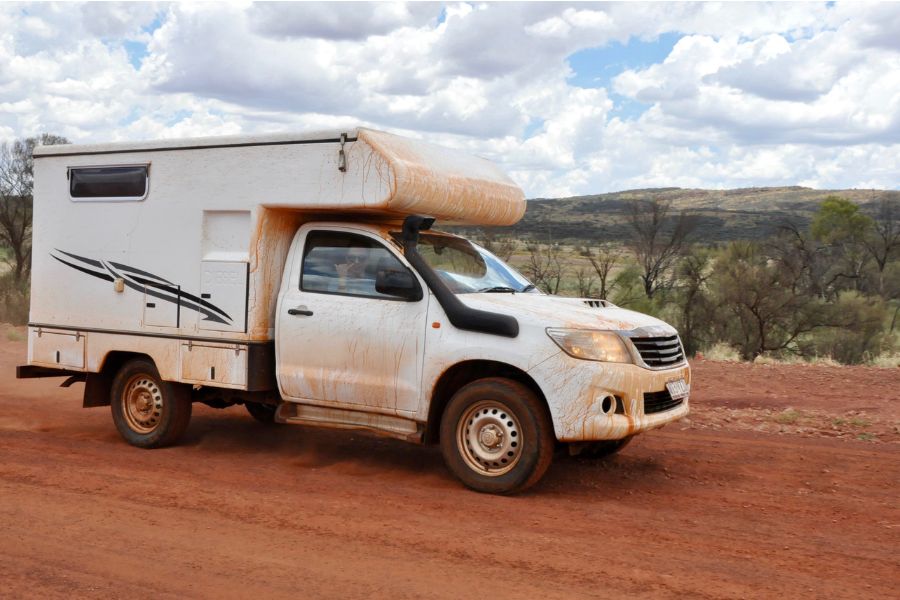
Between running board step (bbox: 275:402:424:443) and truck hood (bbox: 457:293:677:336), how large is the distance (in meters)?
1.16

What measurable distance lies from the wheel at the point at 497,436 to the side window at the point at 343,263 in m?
1.10

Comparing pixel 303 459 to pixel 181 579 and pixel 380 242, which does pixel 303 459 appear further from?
pixel 181 579

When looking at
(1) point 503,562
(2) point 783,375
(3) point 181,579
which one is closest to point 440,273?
(1) point 503,562

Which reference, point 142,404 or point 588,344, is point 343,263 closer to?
point 588,344

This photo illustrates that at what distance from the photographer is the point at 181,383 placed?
29.2ft

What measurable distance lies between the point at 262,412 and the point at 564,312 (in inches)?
173

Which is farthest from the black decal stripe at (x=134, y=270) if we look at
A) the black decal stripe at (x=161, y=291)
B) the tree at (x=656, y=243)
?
the tree at (x=656, y=243)

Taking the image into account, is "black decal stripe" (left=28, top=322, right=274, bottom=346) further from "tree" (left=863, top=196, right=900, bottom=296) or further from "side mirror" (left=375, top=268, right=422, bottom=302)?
"tree" (left=863, top=196, right=900, bottom=296)

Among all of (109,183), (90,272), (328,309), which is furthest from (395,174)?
(90,272)

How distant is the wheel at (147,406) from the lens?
8.96 metres

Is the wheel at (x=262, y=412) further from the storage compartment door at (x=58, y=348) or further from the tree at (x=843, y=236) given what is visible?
the tree at (x=843, y=236)

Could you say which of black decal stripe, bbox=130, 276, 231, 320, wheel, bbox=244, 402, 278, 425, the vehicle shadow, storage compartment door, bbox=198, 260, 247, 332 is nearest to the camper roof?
storage compartment door, bbox=198, 260, 247, 332

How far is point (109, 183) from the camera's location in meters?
9.11

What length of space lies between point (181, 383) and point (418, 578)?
14.5 ft
